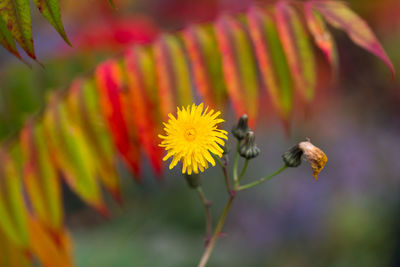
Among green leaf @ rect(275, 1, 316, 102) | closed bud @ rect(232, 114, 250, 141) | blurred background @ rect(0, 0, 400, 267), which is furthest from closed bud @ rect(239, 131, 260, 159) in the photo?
blurred background @ rect(0, 0, 400, 267)

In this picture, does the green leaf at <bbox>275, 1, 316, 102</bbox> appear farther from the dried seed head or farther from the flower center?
the flower center

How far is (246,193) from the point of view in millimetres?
2969

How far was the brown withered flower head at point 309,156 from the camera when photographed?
0.65 meters

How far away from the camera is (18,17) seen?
0.57 metres

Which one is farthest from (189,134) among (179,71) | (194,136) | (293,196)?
(293,196)

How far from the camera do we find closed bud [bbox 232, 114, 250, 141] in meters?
0.69

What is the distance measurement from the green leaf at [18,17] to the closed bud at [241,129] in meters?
0.32

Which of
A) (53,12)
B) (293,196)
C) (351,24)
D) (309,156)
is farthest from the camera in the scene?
(293,196)

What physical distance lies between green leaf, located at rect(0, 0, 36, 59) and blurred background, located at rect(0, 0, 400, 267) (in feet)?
4.20

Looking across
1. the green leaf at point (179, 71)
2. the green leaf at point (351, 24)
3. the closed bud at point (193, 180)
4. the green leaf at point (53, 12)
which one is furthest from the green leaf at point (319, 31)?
the green leaf at point (53, 12)

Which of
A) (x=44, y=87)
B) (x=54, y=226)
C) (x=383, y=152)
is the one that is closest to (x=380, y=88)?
(x=383, y=152)

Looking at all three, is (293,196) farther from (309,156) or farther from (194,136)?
(194,136)

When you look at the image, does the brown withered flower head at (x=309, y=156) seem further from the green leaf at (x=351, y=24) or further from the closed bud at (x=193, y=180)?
the green leaf at (x=351, y=24)

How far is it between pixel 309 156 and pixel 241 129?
11 centimetres
